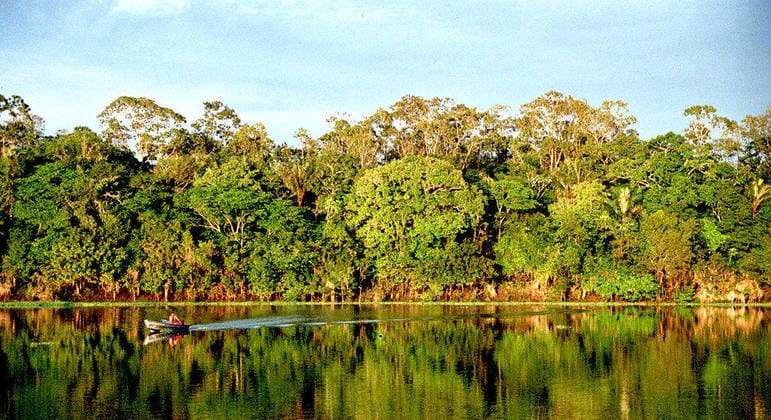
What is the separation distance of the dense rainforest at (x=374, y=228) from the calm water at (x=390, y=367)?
1122 cm

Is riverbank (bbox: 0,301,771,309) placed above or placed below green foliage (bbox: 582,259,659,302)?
below

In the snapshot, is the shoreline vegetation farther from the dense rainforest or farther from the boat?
the boat

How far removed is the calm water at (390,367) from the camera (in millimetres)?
25469

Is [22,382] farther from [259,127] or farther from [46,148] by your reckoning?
[259,127]

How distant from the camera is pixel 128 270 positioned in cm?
6303

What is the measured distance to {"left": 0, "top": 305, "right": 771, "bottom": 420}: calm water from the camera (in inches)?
1003

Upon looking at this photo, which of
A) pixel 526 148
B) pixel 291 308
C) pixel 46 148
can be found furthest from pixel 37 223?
pixel 526 148

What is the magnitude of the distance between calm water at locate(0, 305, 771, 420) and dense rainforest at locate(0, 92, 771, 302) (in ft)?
36.8

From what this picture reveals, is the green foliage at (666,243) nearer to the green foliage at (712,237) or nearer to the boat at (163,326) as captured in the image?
the green foliage at (712,237)

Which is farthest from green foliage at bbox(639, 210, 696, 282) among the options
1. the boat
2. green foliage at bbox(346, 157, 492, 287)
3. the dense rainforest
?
the boat

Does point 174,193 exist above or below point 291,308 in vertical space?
above

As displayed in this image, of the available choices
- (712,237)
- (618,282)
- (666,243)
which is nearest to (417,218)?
(618,282)

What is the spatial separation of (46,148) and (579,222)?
125ft

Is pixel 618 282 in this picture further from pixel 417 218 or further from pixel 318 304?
pixel 318 304
